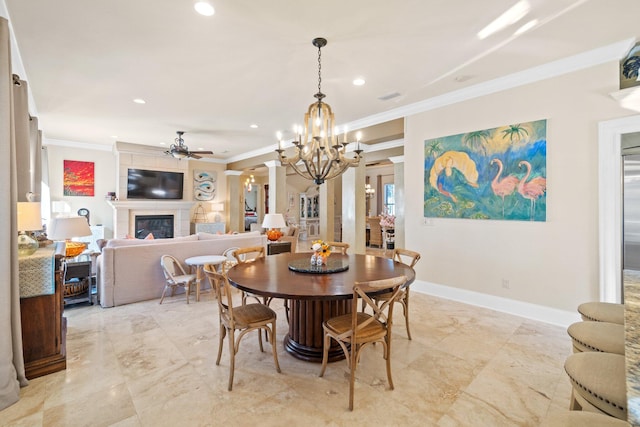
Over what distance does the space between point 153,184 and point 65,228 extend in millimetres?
4987

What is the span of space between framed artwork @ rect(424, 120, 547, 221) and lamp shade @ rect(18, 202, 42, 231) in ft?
14.8

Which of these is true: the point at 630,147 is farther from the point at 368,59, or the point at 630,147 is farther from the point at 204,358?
the point at 204,358

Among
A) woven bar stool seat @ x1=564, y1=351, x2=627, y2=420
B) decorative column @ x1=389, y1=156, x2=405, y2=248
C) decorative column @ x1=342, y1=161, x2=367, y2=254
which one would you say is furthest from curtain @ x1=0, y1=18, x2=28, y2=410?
decorative column @ x1=389, y1=156, x2=405, y2=248

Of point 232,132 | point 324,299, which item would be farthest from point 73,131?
point 324,299

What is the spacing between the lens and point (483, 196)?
3.84 m

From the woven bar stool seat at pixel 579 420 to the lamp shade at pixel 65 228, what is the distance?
4.59 m

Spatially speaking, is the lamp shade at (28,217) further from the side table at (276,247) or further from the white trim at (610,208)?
the white trim at (610,208)

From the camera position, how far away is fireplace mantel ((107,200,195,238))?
7613mm

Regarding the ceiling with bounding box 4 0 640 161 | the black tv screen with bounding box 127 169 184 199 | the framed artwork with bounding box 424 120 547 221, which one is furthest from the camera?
the black tv screen with bounding box 127 169 184 199

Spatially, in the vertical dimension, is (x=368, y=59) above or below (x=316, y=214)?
above

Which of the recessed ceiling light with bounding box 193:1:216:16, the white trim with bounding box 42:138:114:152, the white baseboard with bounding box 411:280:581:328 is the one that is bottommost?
the white baseboard with bounding box 411:280:581:328

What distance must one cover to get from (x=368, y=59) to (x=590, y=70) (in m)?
2.33

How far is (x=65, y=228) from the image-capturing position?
3.54m

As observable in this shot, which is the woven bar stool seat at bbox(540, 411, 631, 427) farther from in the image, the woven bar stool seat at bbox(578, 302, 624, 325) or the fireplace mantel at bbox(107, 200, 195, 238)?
the fireplace mantel at bbox(107, 200, 195, 238)
